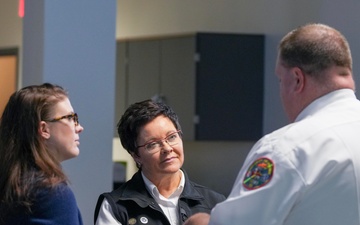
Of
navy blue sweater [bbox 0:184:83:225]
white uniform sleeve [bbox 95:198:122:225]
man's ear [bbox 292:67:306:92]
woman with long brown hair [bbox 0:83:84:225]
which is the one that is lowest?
white uniform sleeve [bbox 95:198:122:225]

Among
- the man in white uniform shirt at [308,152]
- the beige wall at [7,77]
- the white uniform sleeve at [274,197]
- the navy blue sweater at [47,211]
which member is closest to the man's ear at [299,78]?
the man in white uniform shirt at [308,152]

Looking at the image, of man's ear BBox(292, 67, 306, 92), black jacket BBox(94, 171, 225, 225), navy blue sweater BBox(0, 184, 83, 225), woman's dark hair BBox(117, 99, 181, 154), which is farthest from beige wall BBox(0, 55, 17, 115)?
man's ear BBox(292, 67, 306, 92)

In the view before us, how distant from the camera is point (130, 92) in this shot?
9508mm

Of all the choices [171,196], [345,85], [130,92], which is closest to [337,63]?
[345,85]

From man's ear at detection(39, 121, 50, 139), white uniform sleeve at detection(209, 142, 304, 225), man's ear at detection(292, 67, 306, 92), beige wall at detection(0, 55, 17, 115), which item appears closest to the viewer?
white uniform sleeve at detection(209, 142, 304, 225)

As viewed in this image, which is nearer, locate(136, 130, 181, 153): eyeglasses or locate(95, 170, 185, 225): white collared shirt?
locate(95, 170, 185, 225): white collared shirt

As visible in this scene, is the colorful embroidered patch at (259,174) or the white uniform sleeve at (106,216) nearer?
the colorful embroidered patch at (259,174)

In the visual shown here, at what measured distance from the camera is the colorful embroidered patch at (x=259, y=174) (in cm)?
210

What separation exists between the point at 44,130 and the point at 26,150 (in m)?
0.12

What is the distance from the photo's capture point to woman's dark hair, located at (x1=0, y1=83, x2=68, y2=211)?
2.81 metres

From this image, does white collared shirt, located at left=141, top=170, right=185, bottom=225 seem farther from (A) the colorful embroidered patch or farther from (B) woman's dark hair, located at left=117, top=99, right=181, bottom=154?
(A) the colorful embroidered patch

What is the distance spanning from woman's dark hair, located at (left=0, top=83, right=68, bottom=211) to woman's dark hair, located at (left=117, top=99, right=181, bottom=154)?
38 centimetres

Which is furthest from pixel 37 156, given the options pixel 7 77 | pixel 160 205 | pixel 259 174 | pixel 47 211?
pixel 7 77

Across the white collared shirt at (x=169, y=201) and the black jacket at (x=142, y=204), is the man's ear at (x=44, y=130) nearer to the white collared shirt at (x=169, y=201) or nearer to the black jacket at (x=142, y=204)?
the black jacket at (x=142, y=204)
